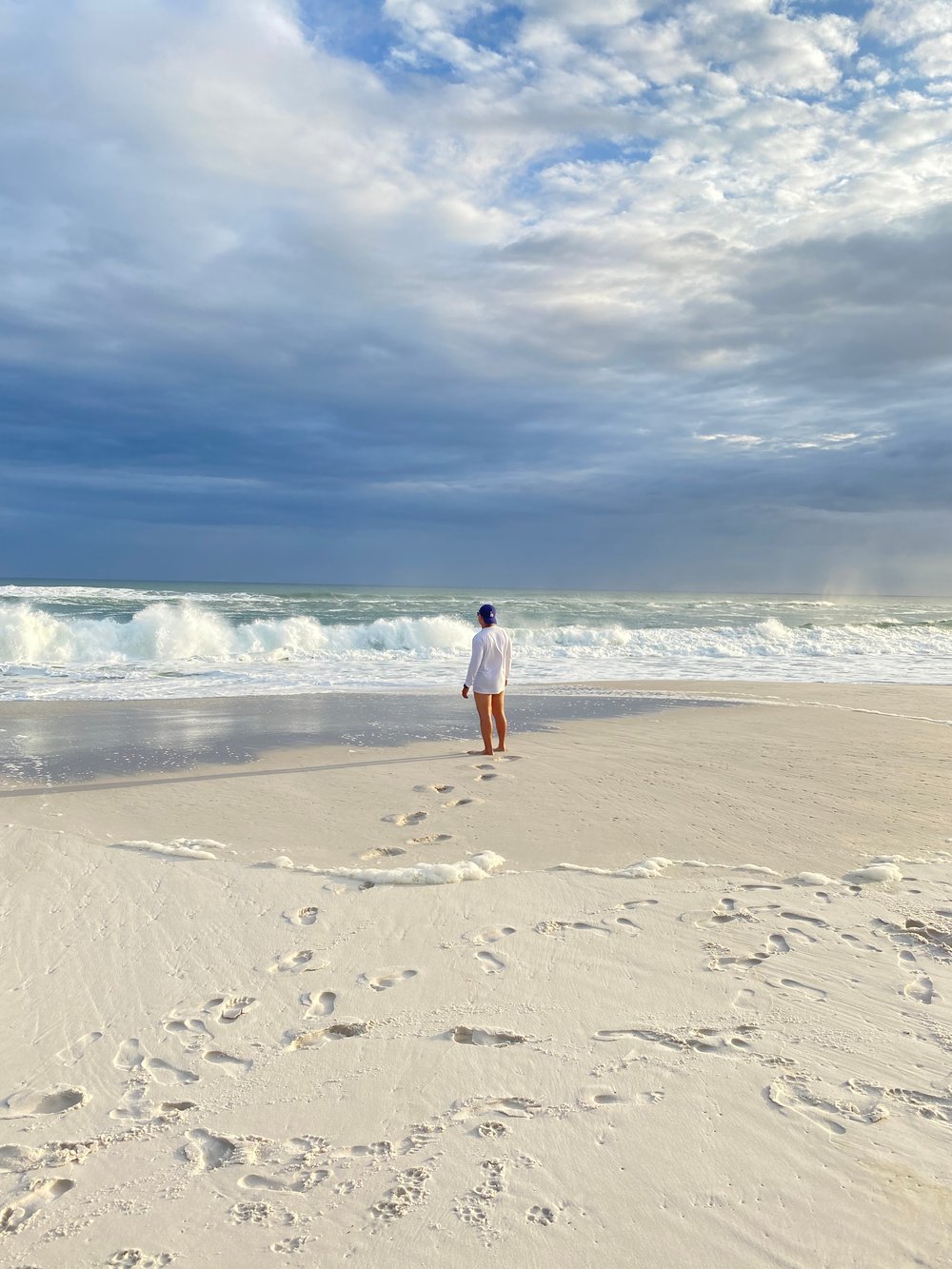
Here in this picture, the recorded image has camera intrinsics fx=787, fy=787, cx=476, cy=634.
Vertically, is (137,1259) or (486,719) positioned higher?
(486,719)

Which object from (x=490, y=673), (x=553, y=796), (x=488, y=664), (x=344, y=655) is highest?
(x=488, y=664)

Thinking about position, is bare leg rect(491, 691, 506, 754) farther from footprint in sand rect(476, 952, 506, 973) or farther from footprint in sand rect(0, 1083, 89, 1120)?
footprint in sand rect(0, 1083, 89, 1120)

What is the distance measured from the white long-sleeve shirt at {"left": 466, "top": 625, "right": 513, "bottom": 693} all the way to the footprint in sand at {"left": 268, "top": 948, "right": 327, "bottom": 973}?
17.6ft

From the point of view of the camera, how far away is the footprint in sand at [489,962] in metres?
3.65

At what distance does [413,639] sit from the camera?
27.0 meters

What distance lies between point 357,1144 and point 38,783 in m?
6.26

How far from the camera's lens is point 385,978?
3600 mm

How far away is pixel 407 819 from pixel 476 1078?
359cm

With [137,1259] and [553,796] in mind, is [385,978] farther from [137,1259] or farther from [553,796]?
[553,796]

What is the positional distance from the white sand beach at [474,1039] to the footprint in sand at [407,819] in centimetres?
5

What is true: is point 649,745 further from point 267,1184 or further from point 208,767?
point 267,1184

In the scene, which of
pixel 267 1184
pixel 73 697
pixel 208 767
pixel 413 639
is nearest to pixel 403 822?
pixel 208 767

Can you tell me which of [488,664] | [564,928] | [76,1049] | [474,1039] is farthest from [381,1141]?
[488,664]

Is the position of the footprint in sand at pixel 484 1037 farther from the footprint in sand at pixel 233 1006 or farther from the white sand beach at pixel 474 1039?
the footprint in sand at pixel 233 1006
